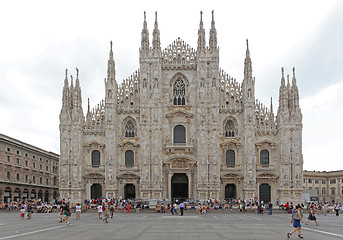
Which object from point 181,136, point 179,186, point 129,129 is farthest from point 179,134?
point 179,186

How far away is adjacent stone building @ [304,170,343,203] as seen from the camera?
99438 millimetres

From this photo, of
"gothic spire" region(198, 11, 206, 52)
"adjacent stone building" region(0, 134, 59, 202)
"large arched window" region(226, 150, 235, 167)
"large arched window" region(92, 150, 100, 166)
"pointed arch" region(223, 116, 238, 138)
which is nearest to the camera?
"large arched window" region(226, 150, 235, 167)

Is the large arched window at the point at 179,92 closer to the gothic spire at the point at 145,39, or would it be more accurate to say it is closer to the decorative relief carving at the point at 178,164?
the gothic spire at the point at 145,39

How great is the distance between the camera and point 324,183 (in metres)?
102

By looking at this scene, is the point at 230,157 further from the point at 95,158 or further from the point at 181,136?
the point at 95,158

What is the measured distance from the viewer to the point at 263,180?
57.0 m

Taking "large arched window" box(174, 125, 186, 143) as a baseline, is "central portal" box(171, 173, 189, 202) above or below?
below

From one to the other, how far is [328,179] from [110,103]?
6709 centimetres

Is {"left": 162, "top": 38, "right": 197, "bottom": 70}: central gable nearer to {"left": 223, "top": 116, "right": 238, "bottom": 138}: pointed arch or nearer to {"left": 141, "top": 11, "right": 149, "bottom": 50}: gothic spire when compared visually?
{"left": 141, "top": 11, "right": 149, "bottom": 50}: gothic spire

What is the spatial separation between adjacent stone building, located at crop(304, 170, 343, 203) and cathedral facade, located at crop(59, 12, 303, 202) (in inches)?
1905

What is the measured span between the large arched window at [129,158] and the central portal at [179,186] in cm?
624


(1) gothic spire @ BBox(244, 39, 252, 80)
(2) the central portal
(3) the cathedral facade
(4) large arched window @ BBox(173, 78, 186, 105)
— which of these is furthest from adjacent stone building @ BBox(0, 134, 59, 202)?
(1) gothic spire @ BBox(244, 39, 252, 80)

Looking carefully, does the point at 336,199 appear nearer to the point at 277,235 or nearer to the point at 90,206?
the point at 90,206

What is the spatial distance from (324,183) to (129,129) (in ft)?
208
